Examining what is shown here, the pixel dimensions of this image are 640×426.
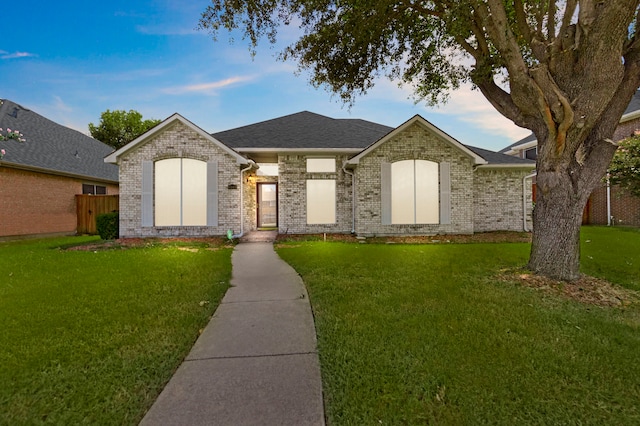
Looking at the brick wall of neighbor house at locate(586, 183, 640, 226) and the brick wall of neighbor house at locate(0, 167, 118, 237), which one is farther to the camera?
the brick wall of neighbor house at locate(586, 183, 640, 226)

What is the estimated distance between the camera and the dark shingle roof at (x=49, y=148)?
1336 centimetres

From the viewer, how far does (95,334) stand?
10.9 ft

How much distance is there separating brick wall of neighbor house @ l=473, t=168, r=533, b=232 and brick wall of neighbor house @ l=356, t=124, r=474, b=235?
5.50 feet

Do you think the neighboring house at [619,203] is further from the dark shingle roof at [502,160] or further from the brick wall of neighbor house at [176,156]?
the brick wall of neighbor house at [176,156]

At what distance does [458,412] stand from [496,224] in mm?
13667

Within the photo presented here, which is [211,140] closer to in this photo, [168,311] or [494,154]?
[168,311]

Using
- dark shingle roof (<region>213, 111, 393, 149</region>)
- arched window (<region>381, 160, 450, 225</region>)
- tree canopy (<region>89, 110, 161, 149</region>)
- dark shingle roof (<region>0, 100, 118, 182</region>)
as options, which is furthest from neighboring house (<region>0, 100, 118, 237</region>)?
tree canopy (<region>89, 110, 161, 149</region>)

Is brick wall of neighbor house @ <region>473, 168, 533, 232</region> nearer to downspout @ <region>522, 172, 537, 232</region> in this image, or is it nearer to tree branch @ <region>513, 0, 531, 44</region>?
downspout @ <region>522, 172, 537, 232</region>

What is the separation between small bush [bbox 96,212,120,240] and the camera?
39.4ft

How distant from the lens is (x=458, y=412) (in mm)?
2080

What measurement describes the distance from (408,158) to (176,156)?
930 centimetres

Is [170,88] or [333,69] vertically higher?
[170,88]

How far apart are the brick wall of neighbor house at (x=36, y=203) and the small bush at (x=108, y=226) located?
379 centimetres

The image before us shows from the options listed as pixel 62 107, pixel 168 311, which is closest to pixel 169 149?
pixel 168 311
